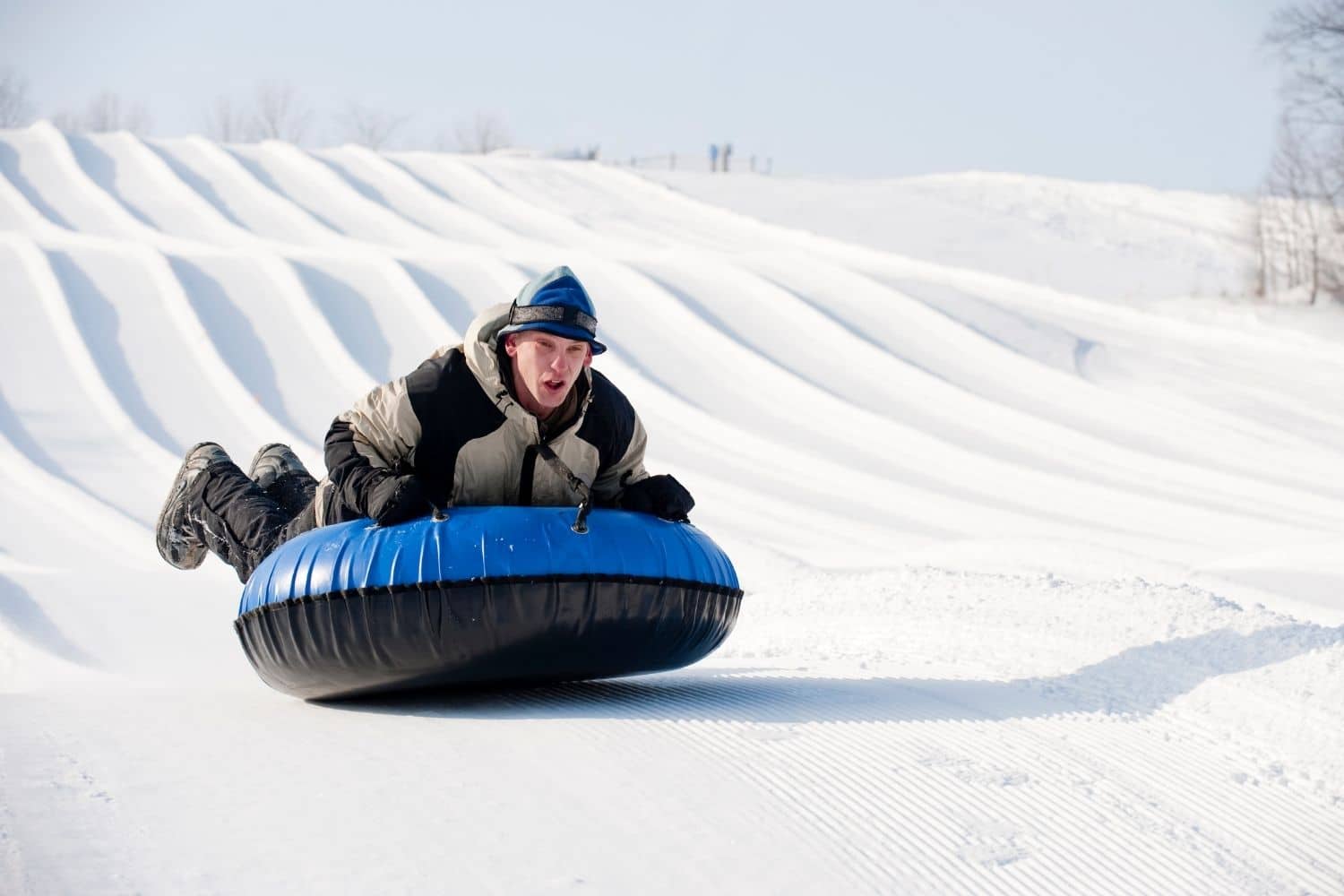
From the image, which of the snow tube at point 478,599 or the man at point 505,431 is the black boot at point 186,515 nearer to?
the man at point 505,431

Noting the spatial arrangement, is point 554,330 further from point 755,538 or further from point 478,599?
point 755,538

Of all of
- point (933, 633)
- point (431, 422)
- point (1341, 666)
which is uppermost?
point (431, 422)

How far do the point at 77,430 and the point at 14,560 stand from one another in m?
3.01

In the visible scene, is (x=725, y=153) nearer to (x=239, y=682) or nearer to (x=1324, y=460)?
(x=1324, y=460)

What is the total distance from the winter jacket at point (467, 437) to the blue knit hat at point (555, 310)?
8 centimetres

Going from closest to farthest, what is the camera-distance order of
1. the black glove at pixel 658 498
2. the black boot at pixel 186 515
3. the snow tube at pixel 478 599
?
the snow tube at pixel 478 599 → the black glove at pixel 658 498 → the black boot at pixel 186 515

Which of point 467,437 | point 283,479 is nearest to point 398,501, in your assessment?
point 467,437

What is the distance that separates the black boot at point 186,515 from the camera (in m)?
4.52

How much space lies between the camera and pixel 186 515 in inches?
179

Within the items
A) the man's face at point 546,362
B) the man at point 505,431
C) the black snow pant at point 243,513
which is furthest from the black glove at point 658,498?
the black snow pant at point 243,513

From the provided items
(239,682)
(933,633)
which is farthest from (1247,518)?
(239,682)

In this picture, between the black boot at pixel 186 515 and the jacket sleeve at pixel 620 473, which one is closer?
the jacket sleeve at pixel 620 473

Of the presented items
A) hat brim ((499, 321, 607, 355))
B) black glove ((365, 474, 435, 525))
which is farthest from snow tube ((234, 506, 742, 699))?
hat brim ((499, 321, 607, 355))

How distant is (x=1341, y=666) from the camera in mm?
3471
